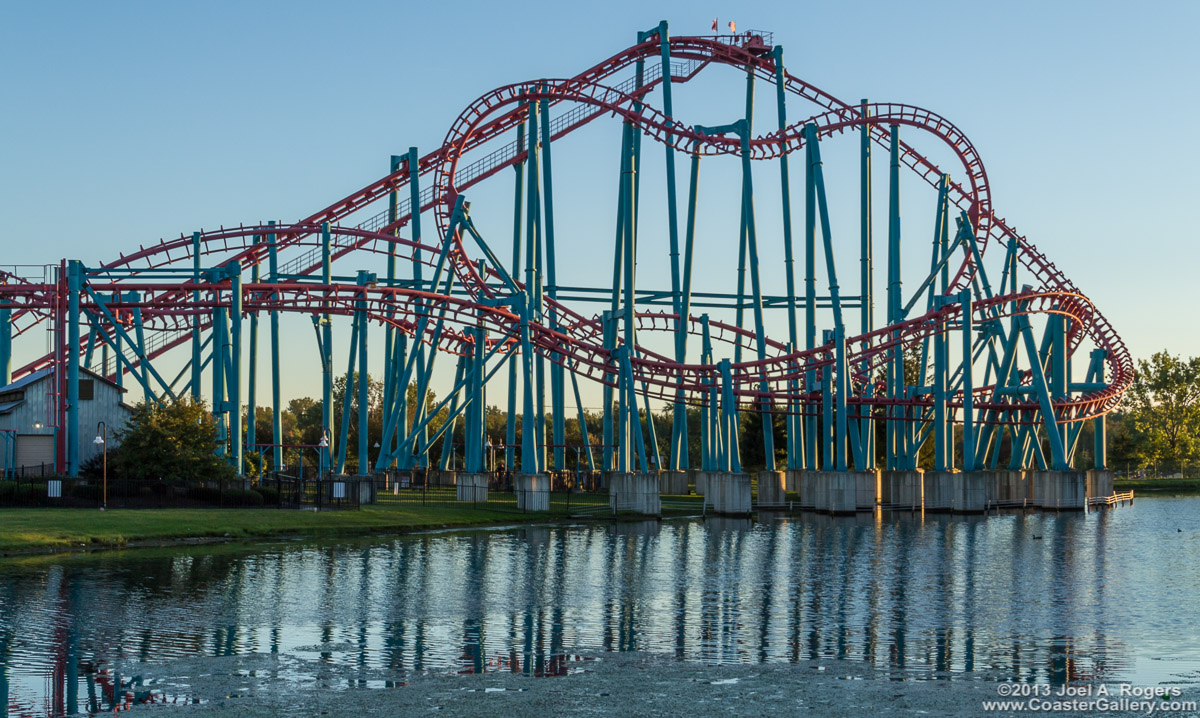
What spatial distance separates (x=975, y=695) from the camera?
42.6 feet

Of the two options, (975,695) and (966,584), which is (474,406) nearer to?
(966,584)

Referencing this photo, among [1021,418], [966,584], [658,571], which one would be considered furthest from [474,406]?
[966,584]

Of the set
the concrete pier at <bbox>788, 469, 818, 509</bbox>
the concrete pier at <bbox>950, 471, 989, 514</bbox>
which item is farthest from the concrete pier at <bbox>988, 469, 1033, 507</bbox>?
the concrete pier at <bbox>788, 469, 818, 509</bbox>

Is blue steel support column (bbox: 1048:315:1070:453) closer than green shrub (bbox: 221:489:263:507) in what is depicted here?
No

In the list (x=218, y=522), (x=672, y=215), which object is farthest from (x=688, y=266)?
(x=218, y=522)

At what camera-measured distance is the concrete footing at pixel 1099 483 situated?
59088 mm

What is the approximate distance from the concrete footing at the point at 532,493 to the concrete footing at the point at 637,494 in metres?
2.16

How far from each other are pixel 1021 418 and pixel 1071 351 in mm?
5310

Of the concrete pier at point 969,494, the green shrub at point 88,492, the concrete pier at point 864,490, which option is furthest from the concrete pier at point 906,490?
the green shrub at point 88,492

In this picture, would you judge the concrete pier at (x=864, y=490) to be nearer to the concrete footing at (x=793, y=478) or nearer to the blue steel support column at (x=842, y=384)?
the blue steel support column at (x=842, y=384)

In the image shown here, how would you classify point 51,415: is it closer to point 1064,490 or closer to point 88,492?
point 88,492

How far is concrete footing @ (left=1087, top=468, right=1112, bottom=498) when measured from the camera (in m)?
59.1

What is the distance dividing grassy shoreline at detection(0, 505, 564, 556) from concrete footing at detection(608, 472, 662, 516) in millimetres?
4480

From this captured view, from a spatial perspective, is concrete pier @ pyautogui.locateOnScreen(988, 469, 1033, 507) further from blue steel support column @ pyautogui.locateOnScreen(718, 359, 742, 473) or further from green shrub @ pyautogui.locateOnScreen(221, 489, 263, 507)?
green shrub @ pyautogui.locateOnScreen(221, 489, 263, 507)
